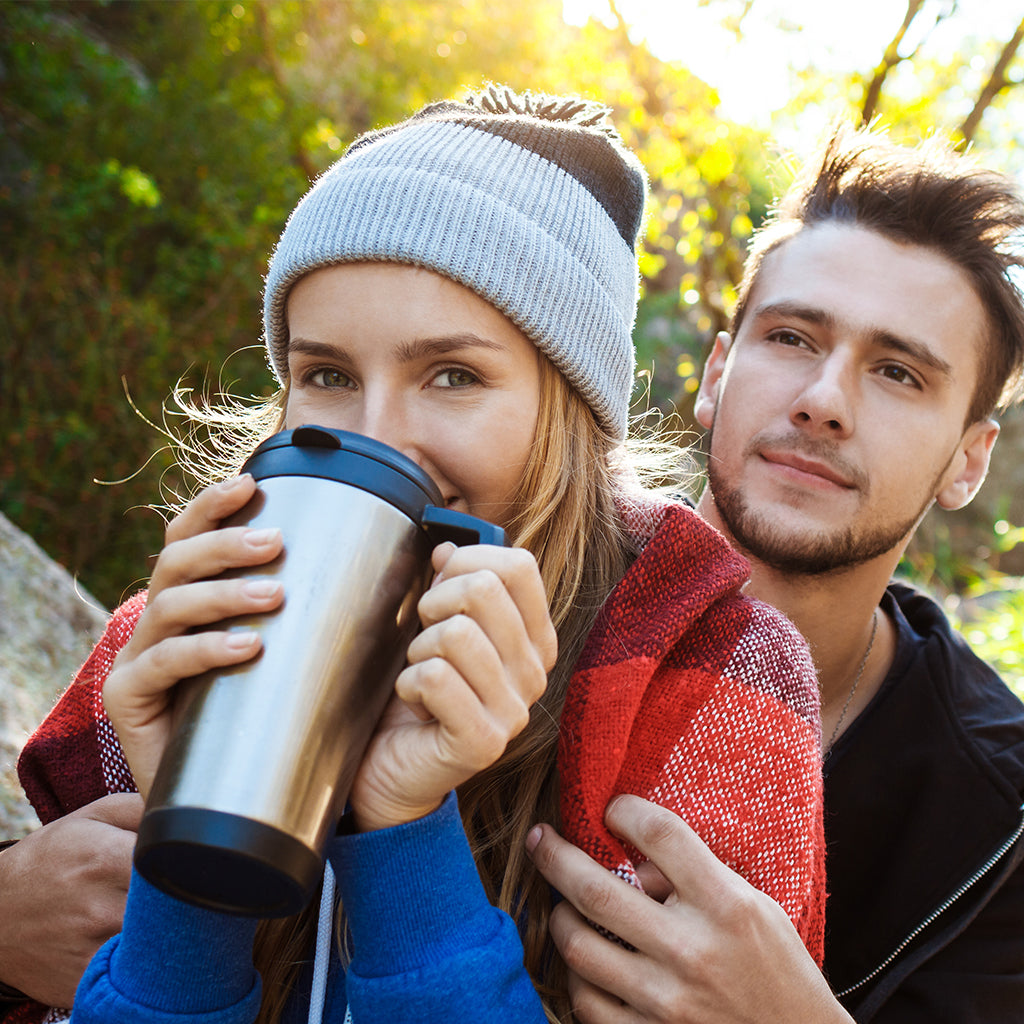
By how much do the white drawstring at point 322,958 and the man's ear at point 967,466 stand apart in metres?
2.31

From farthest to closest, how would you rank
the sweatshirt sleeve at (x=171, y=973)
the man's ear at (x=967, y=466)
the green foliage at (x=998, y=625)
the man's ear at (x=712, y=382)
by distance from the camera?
the green foliage at (x=998, y=625) → the man's ear at (x=712, y=382) → the man's ear at (x=967, y=466) → the sweatshirt sleeve at (x=171, y=973)

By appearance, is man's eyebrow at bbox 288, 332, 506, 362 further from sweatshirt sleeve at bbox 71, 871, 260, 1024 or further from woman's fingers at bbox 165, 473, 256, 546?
sweatshirt sleeve at bbox 71, 871, 260, 1024

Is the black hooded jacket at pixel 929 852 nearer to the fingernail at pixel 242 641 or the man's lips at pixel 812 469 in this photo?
the man's lips at pixel 812 469

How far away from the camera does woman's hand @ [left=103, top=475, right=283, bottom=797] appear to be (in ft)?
3.34

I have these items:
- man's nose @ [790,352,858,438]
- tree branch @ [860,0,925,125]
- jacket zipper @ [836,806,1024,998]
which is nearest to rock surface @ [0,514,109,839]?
jacket zipper @ [836,806,1024,998]

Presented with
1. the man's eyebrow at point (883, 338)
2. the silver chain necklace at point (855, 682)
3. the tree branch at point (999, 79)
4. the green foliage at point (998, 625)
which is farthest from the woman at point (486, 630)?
the tree branch at point (999, 79)

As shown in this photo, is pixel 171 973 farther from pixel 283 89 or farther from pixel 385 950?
pixel 283 89

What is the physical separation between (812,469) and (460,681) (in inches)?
70.8

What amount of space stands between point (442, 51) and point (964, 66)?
4.59 meters

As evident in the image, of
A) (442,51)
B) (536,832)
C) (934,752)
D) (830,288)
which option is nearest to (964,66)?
(442,51)

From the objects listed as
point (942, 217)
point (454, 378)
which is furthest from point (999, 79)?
point (454, 378)

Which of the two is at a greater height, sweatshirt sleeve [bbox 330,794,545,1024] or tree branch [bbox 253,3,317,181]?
sweatshirt sleeve [bbox 330,794,545,1024]

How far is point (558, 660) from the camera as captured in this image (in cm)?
161

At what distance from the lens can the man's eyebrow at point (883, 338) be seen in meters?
2.57
